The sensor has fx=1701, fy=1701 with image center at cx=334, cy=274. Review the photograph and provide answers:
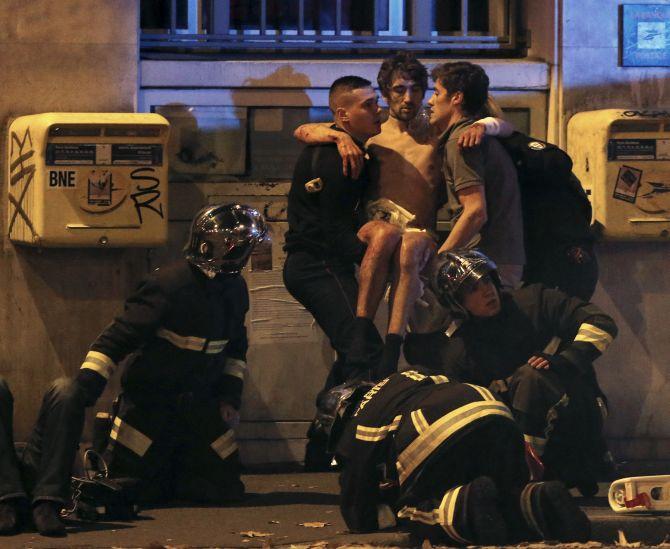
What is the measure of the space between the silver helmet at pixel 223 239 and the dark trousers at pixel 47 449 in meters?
0.95

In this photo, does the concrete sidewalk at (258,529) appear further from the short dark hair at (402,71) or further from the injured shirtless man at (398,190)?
the short dark hair at (402,71)

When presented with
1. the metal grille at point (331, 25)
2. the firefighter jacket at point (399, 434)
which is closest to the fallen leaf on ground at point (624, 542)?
the firefighter jacket at point (399, 434)

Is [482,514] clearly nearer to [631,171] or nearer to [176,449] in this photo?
[176,449]

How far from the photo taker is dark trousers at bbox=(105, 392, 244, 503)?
863 cm

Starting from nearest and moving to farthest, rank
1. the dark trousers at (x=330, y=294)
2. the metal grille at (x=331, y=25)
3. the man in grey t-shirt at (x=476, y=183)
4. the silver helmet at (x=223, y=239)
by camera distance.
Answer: the silver helmet at (x=223, y=239) < the man in grey t-shirt at (x=476, y=183) < the dark trousers at (x=330, y=294) < the metal grille at (x=331, y=25)

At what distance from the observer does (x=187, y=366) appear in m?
8.62

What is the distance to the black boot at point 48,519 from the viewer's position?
763 centimetres

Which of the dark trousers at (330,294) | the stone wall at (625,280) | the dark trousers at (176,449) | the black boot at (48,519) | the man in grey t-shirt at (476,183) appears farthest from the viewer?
the stone wall at (625,280)

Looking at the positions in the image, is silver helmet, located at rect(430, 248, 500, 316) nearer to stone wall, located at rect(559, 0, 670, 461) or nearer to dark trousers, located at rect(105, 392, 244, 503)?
dark trousers, located at rect(105, 392, 244, 503)

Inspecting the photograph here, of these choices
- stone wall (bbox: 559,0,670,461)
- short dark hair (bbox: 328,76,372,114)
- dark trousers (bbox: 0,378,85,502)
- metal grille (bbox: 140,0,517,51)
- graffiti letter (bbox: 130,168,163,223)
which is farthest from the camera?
metal grille (bbox: 140,0,517,51)

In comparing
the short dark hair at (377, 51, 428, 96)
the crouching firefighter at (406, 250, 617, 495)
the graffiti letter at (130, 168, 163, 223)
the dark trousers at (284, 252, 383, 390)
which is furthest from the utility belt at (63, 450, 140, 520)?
the short dark hair at (377, 51, 428, 96)

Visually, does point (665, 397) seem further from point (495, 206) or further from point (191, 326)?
point (191, 326)

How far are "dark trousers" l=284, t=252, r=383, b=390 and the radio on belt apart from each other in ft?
2.72

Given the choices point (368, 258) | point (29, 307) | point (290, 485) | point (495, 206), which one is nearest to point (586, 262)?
point (495, 206)
